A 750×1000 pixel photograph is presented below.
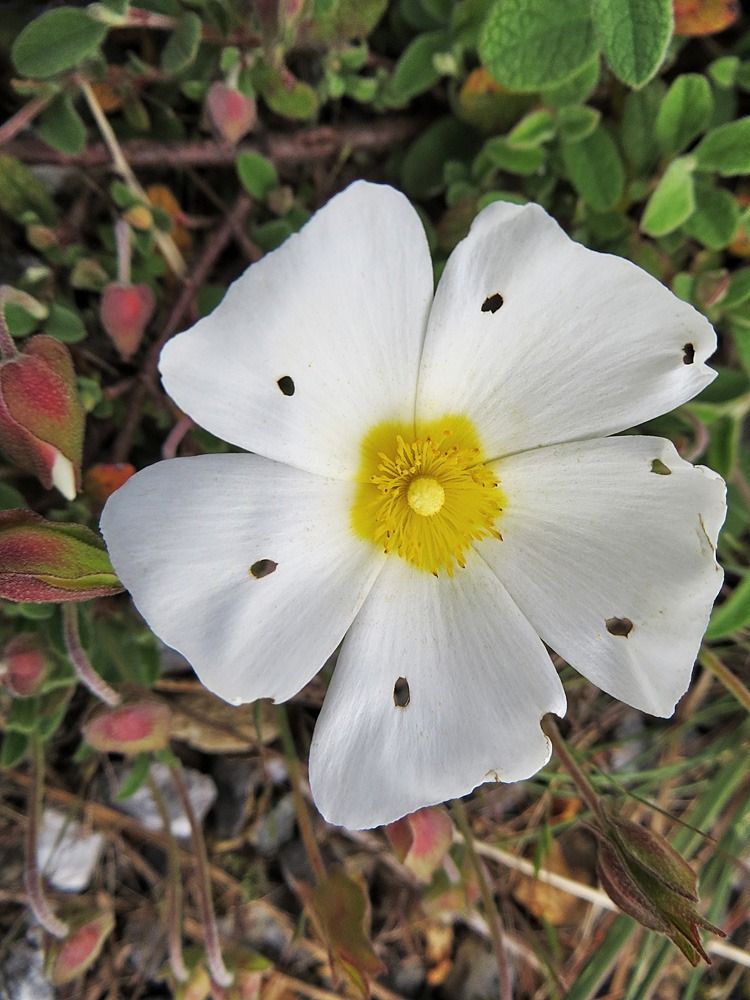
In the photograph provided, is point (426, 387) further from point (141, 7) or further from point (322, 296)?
point (141, 7)

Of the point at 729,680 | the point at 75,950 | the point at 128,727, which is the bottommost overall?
the point at 75,950

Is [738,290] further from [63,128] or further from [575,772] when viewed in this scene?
[63,128]

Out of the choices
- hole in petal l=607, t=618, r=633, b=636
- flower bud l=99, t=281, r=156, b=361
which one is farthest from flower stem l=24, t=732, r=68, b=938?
hole in petal l=607, t=618, r=633, b=636

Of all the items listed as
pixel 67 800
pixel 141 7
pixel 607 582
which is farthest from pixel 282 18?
pixel 67 800

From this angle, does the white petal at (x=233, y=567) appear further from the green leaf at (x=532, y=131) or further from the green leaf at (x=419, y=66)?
the green leaf at (x=419, y=66)

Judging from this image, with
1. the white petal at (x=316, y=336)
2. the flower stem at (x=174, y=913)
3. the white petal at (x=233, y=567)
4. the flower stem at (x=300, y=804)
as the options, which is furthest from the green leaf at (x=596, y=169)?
the flower stem at (x=174, y=913)

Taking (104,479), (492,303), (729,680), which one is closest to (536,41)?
(492,303)
